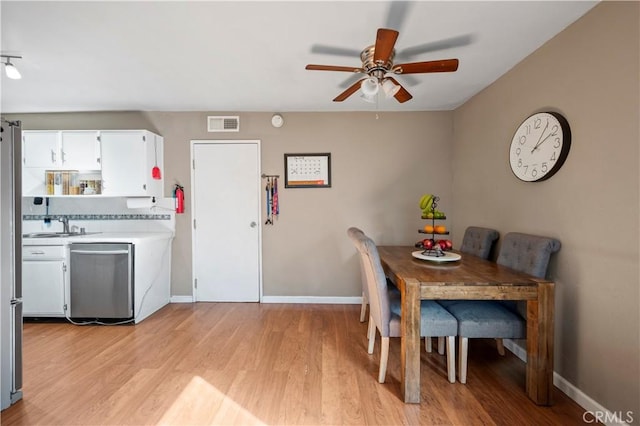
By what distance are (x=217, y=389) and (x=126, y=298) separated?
1.66m

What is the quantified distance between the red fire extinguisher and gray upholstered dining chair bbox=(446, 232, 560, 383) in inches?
122

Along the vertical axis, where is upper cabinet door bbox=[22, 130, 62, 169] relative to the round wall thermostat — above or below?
below

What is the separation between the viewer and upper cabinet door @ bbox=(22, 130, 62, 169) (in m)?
3.11

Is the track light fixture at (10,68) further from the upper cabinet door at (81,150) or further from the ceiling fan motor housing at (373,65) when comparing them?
the ceiling fan motor housing at (373,65)

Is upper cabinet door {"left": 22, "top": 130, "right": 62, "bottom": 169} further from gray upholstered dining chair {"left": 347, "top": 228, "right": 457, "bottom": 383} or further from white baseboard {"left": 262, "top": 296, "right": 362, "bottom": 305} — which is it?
gray upholstered dining chair {"left": 347, "top": 228, "right": 457, "bottom": 383}

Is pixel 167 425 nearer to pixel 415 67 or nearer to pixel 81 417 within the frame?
pixel 81 417

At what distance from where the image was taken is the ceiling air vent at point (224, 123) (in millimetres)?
3424

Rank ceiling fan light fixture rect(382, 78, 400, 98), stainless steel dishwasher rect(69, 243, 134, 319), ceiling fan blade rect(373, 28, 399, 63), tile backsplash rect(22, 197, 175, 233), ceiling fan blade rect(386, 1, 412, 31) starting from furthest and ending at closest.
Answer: tile backsplash rect(22, 197, 175, 233) < stainless steel dishwasher rect(69, 243, 134, 319) < ceiling fan light fixture rect(382, 78, 400, 98) < ceiling fan blade rect(386, 1, 412, 31) < ceiling fan blade rect(373, 28, 399, 63)

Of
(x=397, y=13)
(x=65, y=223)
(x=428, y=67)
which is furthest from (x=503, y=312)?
(x=65, y=223)

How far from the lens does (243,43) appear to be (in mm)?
1974

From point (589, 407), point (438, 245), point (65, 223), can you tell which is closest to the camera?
point (589, 407)

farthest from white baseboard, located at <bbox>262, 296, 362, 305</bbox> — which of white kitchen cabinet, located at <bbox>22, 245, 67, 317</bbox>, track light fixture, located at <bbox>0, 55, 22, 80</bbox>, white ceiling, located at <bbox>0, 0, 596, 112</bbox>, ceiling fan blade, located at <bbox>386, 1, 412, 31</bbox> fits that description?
track light fixture, located at <bbox>0, 55, 22, 80</bbox>

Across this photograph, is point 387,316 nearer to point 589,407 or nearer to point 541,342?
point 541,342

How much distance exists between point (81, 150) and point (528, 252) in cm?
444
